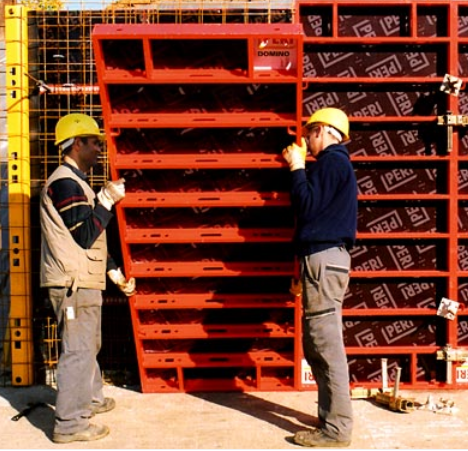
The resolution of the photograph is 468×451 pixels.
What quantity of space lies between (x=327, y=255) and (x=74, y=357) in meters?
1.80

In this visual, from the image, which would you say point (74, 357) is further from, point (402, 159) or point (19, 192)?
point (402, 159)

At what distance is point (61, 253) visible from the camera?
450 cm

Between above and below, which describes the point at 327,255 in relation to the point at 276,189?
below

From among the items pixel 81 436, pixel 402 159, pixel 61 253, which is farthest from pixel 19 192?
pixel 402 159

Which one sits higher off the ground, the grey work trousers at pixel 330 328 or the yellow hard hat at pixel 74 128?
the yellow hard hat at pixel 74 128

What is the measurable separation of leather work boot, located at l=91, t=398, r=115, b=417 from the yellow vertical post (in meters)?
0.91

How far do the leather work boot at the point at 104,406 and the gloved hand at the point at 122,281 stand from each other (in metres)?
0.85

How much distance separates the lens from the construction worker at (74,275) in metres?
4.46

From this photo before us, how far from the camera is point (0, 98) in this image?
6.51 metres

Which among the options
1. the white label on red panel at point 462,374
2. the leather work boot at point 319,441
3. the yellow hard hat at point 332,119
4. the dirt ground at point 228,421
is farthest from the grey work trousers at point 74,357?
the white label on red panel at point 462,374

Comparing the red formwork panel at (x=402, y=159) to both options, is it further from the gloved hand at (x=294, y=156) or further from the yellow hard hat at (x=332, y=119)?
the gloved hand at (x=294, y=156)

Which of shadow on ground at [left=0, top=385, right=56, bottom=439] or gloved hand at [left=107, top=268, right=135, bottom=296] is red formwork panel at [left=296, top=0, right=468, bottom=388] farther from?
shadow on ground at [left=0, top=385, right=56, bottom=439]

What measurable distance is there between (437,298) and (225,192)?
1957 millimetres

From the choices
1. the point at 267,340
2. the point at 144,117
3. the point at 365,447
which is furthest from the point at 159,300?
the point at 365,447
